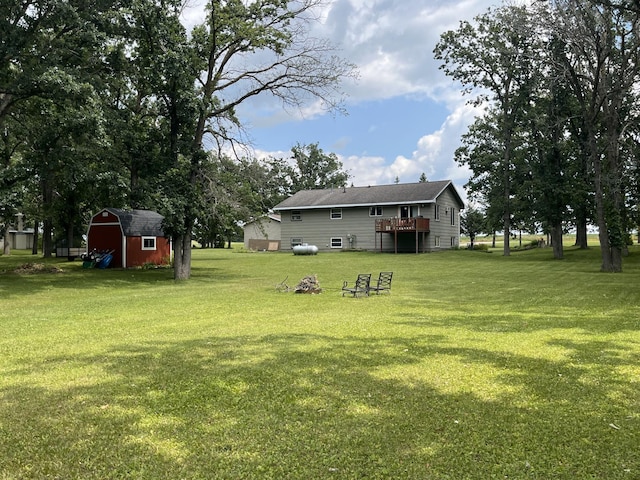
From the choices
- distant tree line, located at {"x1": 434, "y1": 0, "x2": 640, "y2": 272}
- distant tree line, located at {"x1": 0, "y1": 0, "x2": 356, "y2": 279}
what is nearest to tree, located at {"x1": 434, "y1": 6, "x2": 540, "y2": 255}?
distant tree line, located at {"x1": 434, "y1": 0, "x2": 640, "y2": 272}

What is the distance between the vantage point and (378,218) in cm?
4438

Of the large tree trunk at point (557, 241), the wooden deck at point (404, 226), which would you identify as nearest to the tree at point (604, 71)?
the large tree trunk at point (557, 241)

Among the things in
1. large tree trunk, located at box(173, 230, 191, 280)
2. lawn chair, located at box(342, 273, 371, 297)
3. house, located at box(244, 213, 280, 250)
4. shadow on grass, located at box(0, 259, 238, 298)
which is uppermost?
house, located at box(244, 213, 280, 250)

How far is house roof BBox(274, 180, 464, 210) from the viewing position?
42.9m

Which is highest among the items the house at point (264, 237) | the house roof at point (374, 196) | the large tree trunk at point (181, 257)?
the house roof at point (374, 196)

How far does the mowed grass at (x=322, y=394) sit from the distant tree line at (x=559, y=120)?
15630 millimetres

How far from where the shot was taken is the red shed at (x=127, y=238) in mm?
31016

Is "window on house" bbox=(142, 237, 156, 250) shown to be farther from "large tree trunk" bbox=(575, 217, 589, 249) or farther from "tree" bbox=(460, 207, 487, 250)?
"tree" bbox=(460, 207, 487, 250)

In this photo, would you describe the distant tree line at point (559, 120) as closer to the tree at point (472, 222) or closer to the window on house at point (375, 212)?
the window on house at point (375, 212)

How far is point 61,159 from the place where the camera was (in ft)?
66.1

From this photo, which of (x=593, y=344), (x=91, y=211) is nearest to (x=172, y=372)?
(x=593, y=344)

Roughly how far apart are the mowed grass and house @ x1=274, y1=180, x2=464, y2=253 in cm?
3038

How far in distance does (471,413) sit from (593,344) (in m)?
4.33

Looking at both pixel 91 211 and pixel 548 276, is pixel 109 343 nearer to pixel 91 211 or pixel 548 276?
pixel 548 276
